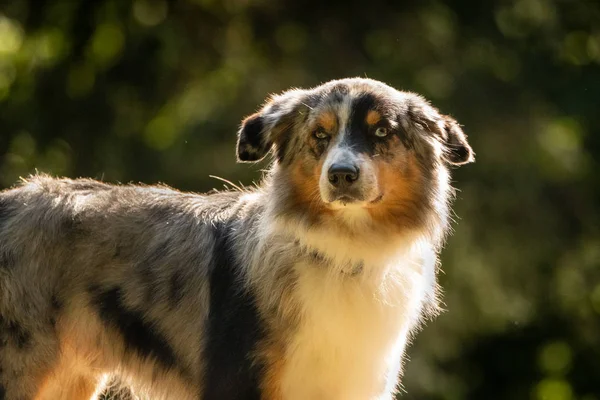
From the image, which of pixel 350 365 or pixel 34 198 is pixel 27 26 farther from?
pixel 350 365

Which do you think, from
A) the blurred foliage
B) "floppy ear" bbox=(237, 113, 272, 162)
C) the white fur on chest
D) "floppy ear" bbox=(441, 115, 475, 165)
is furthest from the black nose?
the blurred foliage

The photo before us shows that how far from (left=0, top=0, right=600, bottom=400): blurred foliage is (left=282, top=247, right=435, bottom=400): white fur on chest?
8.13m

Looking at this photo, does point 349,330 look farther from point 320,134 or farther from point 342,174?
point 320,134

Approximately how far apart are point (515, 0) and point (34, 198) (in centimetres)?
1055

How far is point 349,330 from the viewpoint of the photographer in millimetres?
6246

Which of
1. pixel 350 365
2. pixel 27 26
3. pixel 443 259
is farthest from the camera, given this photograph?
pixel 27 26

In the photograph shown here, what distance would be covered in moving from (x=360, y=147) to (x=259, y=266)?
848 mm

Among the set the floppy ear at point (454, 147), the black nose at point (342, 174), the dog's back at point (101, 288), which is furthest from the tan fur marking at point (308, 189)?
the floppy ear at point (454, 147)

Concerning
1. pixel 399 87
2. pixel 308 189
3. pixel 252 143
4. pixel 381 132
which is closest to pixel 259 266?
pixel 308 189

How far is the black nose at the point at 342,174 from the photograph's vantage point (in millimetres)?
5988

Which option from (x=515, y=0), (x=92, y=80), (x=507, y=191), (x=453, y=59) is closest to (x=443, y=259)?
(x=507, y=191)

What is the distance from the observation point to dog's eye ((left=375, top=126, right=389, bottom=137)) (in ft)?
20.7

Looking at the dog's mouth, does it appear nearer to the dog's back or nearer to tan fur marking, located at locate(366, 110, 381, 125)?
tan fur marking, located at locate(366, 110, 381, 125)

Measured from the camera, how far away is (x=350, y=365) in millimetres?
6234
